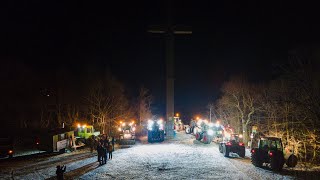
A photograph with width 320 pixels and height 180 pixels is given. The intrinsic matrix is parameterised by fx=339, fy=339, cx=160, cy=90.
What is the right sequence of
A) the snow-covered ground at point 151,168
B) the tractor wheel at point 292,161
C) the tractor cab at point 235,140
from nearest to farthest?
the snow-covered ground at point 151,168
the tractor wheel at point 292,161
the tractor cab at point 235,140

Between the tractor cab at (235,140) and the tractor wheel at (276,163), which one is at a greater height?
the tractor cab at (235,140)

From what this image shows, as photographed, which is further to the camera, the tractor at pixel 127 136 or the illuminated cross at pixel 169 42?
the illuminated cross at pixel 169 42

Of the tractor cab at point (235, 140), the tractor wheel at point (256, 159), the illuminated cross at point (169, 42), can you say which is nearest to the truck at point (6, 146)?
the tractor cab at point (235, 140)

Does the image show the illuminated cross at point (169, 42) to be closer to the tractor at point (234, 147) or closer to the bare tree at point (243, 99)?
the bare tree at point (243, 99)

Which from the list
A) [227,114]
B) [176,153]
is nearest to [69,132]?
[176,153]

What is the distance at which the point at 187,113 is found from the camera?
102188mm

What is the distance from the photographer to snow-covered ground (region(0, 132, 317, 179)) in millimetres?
18281

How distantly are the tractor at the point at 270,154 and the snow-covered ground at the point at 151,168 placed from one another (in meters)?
0.49

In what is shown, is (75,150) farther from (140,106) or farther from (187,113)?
(187,113)

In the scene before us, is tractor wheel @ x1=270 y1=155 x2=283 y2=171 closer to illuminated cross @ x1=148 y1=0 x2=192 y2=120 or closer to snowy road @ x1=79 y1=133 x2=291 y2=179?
snowy road @ x1=79 y1=133 x2=291 y2=179

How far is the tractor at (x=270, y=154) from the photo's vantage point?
19.1 metres

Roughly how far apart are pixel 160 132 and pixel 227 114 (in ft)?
42.7

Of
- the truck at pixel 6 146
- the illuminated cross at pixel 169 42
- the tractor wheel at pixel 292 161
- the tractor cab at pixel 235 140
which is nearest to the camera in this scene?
the tractor wheel at pixel 292 161

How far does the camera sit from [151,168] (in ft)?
67.8
